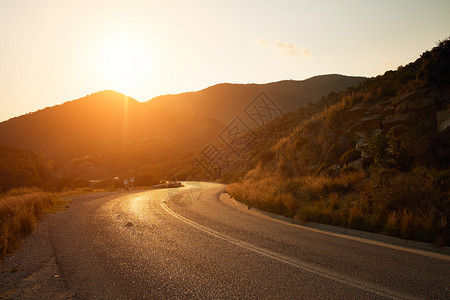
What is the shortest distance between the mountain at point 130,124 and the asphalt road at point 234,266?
2310 inches

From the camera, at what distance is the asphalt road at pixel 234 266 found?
4270 millimetres

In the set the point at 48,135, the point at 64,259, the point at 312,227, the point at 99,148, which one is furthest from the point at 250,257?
the point at 48,135

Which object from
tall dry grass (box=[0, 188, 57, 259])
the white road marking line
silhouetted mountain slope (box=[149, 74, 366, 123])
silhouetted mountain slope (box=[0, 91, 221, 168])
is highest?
silhouetted mountain slope (box=[149, 74, 366, 123])

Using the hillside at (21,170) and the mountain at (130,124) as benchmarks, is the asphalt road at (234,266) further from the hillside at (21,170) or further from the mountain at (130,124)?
the mountain at (130,124)

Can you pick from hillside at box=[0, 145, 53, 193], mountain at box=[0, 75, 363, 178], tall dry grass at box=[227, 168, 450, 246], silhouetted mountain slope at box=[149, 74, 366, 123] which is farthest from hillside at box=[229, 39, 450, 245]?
silhouetted mountain slope at box=[149, 74, 366, 123]

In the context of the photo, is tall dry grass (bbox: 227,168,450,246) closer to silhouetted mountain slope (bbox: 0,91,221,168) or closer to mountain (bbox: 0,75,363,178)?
mountain (bbox: 0,75,363,178)

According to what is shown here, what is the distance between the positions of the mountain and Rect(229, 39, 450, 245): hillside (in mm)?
55559

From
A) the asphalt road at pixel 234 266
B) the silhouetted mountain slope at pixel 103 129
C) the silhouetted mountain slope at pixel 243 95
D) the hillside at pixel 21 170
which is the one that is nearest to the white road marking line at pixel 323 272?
the asphalt road at pixel 234 266

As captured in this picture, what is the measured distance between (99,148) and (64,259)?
86.6 meters

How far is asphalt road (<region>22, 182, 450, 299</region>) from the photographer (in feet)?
14.0

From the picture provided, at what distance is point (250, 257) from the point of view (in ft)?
19.7

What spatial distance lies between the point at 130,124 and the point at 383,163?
10252 centimetres

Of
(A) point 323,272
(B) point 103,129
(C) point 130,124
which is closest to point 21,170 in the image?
(A) point 323,272

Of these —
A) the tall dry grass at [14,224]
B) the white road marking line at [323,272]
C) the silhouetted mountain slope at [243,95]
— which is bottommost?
the white road marking line at [323,272]
